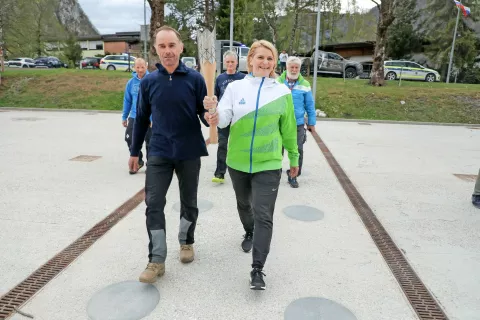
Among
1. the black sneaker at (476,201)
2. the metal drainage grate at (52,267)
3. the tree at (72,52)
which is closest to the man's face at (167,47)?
the metal drainage grate at (52,267)

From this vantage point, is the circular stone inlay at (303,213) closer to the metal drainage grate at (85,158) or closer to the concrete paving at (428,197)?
the concrete paving at (428,197)

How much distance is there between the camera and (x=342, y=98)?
15.4 metres

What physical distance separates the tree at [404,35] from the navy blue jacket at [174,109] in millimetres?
36668

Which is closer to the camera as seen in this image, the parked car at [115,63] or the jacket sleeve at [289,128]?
the jacket sleeve at [289,128]

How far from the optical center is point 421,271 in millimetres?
3262

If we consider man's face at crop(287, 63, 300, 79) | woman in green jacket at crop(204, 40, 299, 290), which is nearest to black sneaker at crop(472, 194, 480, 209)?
man's face at crop(287, 63, 300, 79)

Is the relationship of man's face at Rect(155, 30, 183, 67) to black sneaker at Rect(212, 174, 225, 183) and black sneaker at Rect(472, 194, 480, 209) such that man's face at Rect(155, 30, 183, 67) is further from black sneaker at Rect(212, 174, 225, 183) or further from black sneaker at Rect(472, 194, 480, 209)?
black sneaker at Rect(472, 194, 480, 209)

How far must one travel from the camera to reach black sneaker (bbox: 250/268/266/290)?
2.81 m

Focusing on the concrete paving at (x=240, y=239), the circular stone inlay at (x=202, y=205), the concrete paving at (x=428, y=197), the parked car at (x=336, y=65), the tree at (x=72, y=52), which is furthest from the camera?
the tree at (x=72, y=52)

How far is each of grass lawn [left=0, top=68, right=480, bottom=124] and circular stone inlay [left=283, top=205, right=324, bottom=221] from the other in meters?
10.0

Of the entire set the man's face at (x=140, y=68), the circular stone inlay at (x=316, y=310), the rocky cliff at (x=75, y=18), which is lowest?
the circular stone inlay at (x=316, y=310)

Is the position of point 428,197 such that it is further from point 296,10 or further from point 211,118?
point 296,10

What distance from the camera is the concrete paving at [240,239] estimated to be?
2787 mm

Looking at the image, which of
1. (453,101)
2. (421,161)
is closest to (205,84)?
(421,161)
